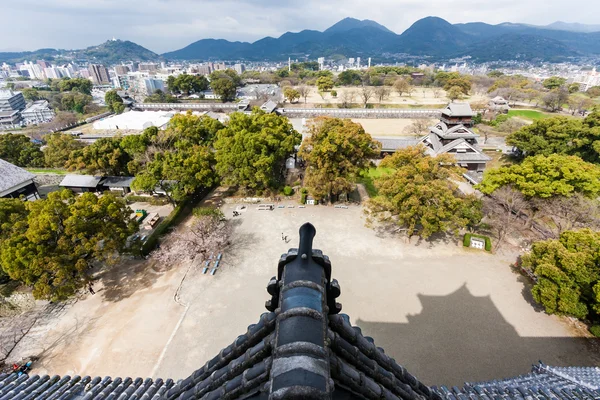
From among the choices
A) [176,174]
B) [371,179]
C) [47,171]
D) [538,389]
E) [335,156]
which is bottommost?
[371,179]

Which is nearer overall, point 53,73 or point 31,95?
point 31,95

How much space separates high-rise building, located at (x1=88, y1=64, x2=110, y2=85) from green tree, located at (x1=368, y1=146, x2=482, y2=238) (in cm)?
18924

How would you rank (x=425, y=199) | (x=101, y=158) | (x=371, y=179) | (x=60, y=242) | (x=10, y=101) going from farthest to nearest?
(x=10, y=101)
(x=371, y=179)
(x=101, y=158)
(x=425, y=199)
(x=60, y=242)

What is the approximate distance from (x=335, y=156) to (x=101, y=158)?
21713mm

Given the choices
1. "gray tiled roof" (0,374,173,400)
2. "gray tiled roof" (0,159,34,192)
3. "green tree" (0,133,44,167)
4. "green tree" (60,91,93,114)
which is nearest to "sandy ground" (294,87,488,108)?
"green tree" (60,91,93,114)

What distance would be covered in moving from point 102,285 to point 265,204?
12923mm

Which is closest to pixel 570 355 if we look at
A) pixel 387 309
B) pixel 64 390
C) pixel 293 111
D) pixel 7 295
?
pixel 387 309

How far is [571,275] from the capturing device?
12.8 meters

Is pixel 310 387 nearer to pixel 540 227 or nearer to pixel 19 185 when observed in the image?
pixel 540 227

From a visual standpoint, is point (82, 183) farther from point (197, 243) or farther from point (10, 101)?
point (10, 101)

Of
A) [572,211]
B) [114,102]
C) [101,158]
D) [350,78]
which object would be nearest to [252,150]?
[101,158]

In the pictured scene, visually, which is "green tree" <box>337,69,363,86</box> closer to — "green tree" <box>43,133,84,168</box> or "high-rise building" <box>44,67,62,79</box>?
"green tree" <box>43,133,84,168</box>

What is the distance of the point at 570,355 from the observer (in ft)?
41.0

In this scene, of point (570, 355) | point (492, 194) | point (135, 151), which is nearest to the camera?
point (570, 355)
